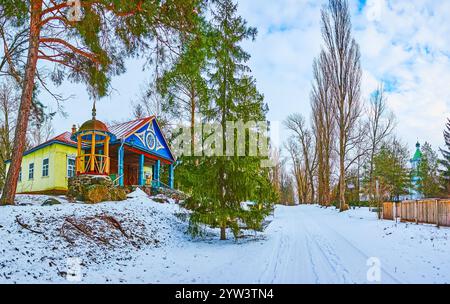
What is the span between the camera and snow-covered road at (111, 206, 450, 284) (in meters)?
4.62

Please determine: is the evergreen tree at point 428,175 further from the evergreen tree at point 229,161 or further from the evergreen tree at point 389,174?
the evergreen tree at point 229,161

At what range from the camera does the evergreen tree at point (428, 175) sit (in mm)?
28730

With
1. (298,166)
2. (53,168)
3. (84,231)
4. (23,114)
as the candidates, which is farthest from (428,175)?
(23,114)

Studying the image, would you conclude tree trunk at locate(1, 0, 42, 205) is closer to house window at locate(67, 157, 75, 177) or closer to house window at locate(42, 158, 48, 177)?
house window at locate(67, 157, 75, 177)

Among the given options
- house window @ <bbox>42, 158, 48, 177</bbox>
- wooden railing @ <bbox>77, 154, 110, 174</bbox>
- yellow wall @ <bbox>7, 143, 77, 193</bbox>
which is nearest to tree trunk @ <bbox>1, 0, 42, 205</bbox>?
wooden railing @ <bbox>77, 154, 110, 174</bbox>

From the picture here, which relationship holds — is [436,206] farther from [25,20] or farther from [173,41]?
[25,20]

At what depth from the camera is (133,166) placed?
70.7ft

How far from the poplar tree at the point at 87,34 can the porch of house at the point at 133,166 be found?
622cm

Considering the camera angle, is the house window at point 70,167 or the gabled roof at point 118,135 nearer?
the gabled roof at point 118,135

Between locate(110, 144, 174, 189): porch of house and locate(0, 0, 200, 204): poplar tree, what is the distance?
6.22 m

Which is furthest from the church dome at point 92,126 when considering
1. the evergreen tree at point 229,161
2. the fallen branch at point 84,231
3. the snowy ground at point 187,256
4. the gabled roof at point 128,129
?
the fallen branch at point 84,231

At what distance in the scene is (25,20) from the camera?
8414 mm
